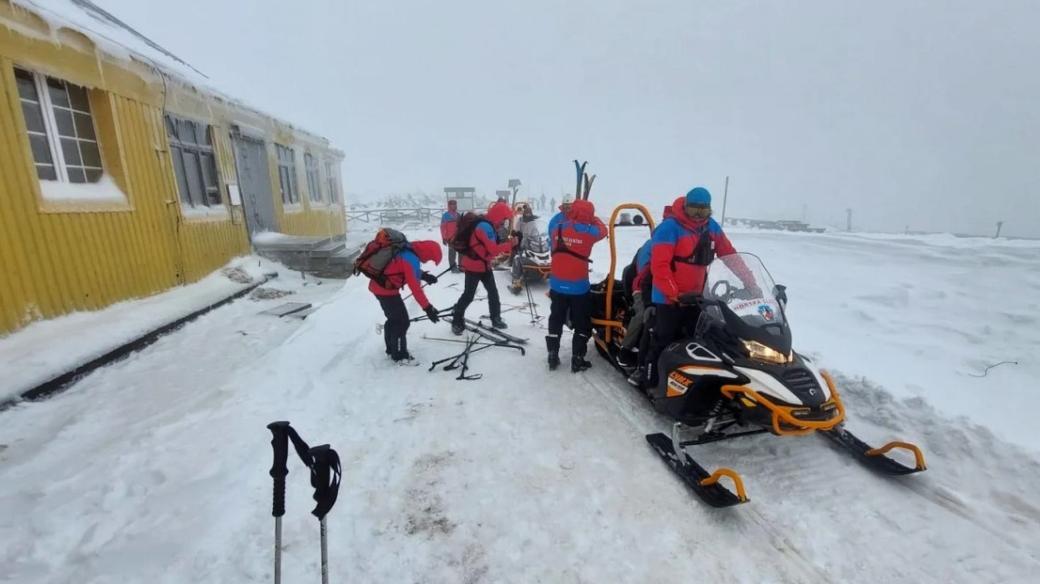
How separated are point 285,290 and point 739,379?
929 centimetres

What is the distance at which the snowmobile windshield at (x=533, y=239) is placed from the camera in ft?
34.2

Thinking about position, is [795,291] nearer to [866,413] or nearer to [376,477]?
[866,413]

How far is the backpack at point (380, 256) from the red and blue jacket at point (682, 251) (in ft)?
9.76

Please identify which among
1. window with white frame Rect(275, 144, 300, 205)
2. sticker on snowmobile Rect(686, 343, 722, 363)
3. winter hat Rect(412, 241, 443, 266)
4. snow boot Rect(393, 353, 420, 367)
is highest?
window with white frame Rect(275, 144, 300, 205)

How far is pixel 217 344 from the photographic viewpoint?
20.5ft

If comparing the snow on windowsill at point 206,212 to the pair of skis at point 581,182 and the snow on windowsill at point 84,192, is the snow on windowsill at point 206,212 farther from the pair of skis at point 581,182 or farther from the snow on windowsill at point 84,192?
the pair of skis at point 581,182

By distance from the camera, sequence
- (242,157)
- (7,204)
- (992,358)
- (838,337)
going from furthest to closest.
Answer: (242,157) < (838,337) < (7,204) < (992,358)

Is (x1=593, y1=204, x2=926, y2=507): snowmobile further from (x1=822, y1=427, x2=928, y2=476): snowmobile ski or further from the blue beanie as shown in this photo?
the blue beanie

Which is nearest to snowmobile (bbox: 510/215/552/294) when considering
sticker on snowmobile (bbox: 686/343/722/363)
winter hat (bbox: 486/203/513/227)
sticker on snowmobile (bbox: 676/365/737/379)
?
winter hat (bbox: 486/203/513/227)

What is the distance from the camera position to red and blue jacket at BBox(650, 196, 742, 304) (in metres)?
4.04

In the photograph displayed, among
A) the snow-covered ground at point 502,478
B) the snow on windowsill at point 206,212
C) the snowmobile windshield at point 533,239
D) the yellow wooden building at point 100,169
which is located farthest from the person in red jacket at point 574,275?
the snow on windowsill at point 206,212

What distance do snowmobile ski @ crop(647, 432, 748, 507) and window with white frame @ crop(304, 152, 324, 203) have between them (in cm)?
1601

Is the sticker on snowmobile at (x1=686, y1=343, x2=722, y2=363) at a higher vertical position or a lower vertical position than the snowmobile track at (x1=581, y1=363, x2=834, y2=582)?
higher

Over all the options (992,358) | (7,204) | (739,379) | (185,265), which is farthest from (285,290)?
(992,358)
